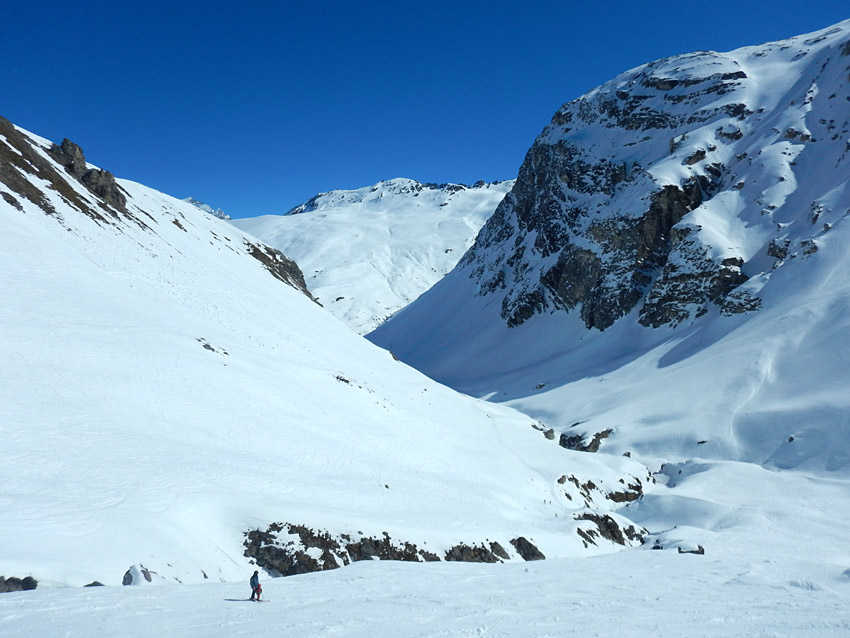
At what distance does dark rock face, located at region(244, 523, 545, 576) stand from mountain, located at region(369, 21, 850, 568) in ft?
46.5

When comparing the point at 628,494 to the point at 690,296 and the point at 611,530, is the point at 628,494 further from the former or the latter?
the point at 690,296

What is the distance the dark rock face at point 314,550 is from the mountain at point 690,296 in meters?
14.2

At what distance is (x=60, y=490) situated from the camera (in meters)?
13.8

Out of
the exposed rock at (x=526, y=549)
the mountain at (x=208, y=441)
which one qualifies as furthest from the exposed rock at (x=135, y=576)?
the exposed rock at (x=526, y=549)

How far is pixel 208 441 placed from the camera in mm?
19781

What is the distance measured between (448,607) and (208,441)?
12.6 meters

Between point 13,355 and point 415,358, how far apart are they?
3177 inches

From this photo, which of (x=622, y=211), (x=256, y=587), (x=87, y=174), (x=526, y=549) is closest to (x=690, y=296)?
(x=622, y=211)

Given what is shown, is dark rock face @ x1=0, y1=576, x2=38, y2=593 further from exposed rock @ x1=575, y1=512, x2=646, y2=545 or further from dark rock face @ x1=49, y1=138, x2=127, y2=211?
dark rock face @ x1=49, y1=138, x2=127, y2=211

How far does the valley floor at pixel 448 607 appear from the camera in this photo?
8969mm

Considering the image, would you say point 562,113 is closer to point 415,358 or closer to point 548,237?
point 548,237

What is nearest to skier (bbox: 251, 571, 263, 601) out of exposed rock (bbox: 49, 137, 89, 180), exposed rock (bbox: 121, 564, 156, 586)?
exposed rock (bbox: 121, 564, 156, 586)

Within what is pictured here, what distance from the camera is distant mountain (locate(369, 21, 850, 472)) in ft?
148

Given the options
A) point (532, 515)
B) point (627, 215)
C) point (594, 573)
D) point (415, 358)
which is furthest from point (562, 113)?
point (594, 573)
